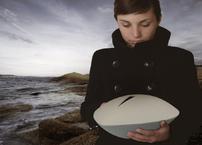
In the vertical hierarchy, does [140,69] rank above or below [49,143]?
above

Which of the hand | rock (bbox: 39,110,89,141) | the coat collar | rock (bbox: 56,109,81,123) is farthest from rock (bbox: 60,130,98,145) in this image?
the hand

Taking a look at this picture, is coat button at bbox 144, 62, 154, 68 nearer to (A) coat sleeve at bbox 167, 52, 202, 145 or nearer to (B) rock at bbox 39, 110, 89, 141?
(A) coat sleeve at bbox 167, 52, 202, 145

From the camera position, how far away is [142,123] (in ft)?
3.40

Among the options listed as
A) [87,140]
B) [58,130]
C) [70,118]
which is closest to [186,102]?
[87,140]

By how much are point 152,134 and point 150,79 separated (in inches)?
10.9

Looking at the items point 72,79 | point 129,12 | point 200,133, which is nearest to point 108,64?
point 129,12

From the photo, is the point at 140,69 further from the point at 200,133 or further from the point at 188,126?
the point at 200,133

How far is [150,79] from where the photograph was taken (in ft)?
4.11

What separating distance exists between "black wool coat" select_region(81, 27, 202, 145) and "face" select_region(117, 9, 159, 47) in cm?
3

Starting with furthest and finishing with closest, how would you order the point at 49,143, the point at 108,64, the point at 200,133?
the point at 49,143 → the point at 200,133 → the point at 108,64

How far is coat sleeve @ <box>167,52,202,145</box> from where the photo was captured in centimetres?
117

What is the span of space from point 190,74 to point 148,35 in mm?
250

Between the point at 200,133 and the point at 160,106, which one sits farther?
the point at 200,133

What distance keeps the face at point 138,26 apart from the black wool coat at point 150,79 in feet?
0.11
